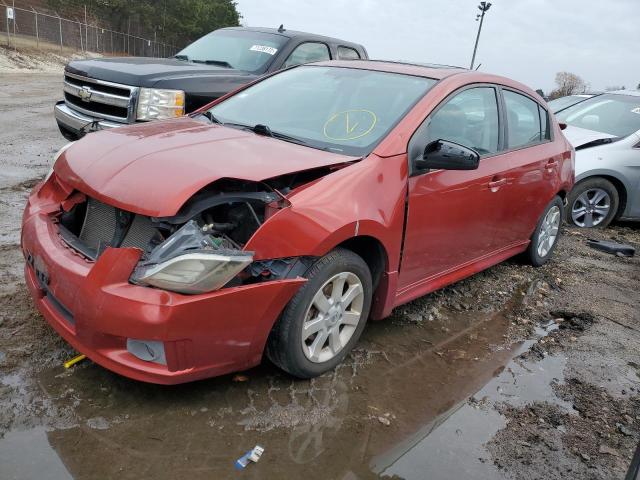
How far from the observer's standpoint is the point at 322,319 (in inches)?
116

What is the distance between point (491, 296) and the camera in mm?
4621

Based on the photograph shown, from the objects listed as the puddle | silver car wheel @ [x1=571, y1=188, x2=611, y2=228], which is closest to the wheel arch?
silver car wheel @ [x1=571, y1=188, x2=611, y2=228]

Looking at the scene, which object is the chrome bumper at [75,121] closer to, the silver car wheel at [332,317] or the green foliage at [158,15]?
the silver car wheel at [332,317]

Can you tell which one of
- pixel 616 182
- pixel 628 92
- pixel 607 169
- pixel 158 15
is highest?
pixel 158 15

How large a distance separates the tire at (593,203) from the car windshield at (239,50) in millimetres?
4300

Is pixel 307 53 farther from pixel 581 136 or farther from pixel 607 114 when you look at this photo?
pixel 607 114

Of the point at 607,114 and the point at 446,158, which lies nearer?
the point at 446,158

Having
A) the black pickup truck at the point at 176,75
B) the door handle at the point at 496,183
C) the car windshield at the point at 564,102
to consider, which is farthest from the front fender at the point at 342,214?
the car windshield at the point at 564,102

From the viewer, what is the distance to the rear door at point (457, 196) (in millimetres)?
3412

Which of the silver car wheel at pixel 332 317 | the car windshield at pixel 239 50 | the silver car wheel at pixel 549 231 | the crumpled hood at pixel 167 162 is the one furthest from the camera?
the car windshield at pixel 239 50

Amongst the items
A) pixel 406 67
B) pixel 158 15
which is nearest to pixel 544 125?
pixel 406 67

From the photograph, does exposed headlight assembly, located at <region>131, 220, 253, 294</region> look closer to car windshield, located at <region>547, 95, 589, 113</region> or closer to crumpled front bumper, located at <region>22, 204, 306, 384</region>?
crumpled front bumper, located at <region>22, 204, 306, 384</region>

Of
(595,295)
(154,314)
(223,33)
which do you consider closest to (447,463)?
(154,314)

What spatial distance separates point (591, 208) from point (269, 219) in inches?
238
